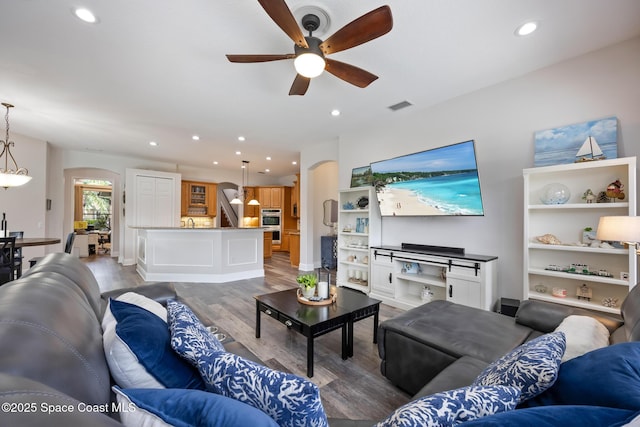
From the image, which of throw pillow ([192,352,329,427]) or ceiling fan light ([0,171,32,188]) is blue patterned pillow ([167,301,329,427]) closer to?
throw pillow ([192,352,329,427])

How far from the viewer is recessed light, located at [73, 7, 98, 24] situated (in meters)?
2.08

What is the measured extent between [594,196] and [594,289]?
950 mm

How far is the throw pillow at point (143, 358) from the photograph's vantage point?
0.89 m

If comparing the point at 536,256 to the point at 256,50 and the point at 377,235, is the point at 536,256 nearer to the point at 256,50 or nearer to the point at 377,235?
the point at 377,235

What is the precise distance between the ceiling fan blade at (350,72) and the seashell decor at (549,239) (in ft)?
8.06

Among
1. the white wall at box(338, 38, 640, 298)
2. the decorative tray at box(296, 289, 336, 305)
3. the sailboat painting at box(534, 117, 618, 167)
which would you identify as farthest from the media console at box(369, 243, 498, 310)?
the decorative tray at box(296, 289, 336, 305)

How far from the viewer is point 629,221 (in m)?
1.92

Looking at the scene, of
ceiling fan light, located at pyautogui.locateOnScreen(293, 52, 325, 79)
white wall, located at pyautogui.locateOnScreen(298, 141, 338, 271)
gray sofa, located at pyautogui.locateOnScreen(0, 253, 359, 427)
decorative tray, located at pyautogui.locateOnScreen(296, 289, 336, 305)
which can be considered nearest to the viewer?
gray sofa, located at pyautogui.locateOnScreen(0, 253, 359, 427)

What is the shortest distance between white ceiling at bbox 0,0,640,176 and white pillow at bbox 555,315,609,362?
2.34 m

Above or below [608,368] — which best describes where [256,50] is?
above

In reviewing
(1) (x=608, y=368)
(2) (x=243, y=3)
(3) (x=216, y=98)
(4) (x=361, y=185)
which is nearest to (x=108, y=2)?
(2) (x=243, y=3)

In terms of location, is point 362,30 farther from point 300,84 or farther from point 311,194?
A: point 311,194

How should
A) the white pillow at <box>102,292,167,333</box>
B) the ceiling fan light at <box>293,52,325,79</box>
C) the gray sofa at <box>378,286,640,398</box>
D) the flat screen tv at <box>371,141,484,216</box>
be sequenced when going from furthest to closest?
the flat screen tv at <box>371,141,484,216</box>
the ceiling fan light at <box>293,52,325,79</box>
the gray sofa at <box>378,286,640,398</box>
the white pillow at <box>102,292,167,333</box>

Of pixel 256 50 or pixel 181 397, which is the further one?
pixel 256 50
